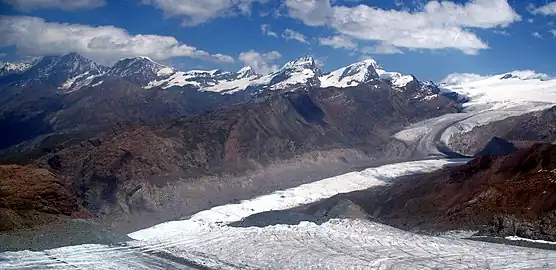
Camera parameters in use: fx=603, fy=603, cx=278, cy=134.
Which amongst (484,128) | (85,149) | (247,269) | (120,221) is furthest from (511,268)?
(484,128)

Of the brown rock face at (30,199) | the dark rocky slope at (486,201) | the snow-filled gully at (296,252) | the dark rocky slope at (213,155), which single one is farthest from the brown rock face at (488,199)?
the brown rock face at (30,199)

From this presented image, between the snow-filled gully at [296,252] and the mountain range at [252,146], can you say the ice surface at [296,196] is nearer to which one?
the mountain range at [252,146]

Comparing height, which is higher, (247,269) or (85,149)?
(85,149)

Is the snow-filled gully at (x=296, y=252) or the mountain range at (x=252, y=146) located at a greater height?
the mountain range at (x=252, y=146)

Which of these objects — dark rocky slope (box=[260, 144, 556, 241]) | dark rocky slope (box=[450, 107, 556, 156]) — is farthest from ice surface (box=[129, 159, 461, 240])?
dark rocky slope (box=[450, 107, 556, 156])

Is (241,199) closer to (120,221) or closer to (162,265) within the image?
(120,221)

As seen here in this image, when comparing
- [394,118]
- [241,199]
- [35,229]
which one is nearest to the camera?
[35,229]

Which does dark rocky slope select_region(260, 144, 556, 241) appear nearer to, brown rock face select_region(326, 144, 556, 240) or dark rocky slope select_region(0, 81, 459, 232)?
brown rock face select_region(326, 144, 556, 240)
